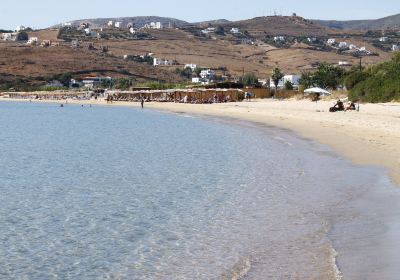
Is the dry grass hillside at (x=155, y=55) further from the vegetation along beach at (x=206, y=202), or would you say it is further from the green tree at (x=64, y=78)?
the vegetation along beach at (x=206, y=202)

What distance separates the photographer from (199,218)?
11289 mm

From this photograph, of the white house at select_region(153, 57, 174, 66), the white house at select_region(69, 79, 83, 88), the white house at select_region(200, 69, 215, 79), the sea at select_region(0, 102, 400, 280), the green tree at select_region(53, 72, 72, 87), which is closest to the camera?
the sea at select_region(0, 102, 400, 280)

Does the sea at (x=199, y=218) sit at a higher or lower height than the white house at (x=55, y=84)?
higher

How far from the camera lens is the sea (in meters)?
8.11

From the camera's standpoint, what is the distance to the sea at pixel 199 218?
8109mm

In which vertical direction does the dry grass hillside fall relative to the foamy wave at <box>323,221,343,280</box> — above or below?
above

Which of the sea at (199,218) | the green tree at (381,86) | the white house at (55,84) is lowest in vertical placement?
the white house at (55,84)

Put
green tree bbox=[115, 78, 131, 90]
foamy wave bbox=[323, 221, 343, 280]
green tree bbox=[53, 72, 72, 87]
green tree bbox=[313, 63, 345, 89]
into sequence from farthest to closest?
1. green tree bbox=[53, 72, 72, 87]
2. green tree bbox=[115, 78, 131, 90]
3. green tree bbox=[313, 63, 345, 89]
4. foamy wave bbox=[323, 221, 343, 280]

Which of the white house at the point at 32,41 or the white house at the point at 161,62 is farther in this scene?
the white house at the point at 32,41

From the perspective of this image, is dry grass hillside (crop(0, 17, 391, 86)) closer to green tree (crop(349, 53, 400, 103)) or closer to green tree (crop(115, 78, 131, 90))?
green tree (crop(115, 78, 131, 90))

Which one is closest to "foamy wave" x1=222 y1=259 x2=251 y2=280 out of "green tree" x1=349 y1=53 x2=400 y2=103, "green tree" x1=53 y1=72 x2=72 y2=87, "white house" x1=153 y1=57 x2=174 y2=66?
"green tree" x1=349 y1=53 x2=400 y2=103

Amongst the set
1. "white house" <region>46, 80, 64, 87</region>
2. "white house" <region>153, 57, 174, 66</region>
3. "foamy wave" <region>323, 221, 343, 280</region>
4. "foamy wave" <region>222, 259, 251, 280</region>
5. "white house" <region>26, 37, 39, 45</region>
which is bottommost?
"white house" <region>46, 80, 64, 87</region>

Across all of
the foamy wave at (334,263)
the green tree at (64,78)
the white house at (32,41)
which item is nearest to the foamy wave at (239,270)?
the foamy wave at (334,263)

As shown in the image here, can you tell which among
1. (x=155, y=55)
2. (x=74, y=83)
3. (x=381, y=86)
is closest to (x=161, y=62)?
(x=155, y=55)
